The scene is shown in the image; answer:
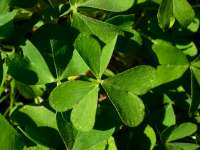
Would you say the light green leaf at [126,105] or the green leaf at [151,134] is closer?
the light green leaf at [126,105]

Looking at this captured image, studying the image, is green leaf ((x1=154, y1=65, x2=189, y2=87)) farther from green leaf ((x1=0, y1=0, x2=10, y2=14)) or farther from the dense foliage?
green leaf ((x1=0, y1=0, x2=10, y2=14))

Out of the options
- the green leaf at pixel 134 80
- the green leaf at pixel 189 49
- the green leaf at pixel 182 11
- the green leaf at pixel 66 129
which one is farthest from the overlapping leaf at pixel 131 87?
the green leaf at pixel 189 49

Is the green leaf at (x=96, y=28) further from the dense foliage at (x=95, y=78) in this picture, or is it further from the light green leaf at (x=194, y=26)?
the light green leaf at (x=194, y=26)

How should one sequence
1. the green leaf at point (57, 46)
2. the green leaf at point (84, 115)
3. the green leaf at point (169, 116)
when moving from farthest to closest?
the green leaf at point (169, 116) → the green leaf at point (57, 46) → the green leaf at point (84, 115)

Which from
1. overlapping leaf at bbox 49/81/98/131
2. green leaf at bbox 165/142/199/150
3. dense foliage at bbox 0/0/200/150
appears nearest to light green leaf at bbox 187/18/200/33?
dense foliage at bbox 0/0/200/150

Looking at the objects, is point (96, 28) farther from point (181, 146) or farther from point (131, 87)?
point (181, 146)

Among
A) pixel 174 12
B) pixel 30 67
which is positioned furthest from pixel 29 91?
pixel 174 12
